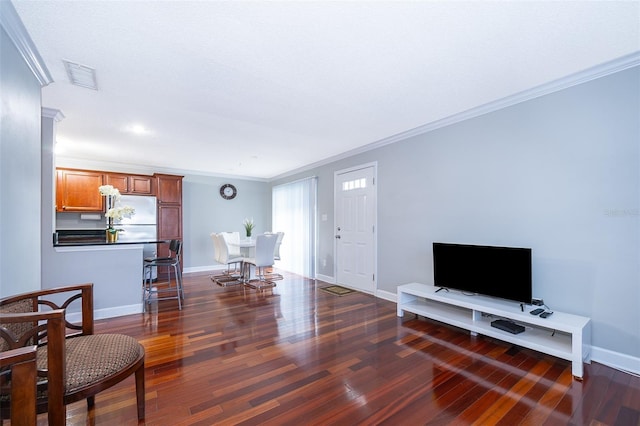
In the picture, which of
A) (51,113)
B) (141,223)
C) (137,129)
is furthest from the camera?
(141,223)

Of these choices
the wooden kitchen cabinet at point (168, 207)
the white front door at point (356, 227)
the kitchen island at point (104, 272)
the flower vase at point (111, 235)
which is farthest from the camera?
the wooden kitchen cabinet at point (168, 207)

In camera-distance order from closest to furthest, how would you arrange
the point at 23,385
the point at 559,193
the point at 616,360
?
1. the point at 23,385
2. the point at 616,360
3. the point at 559,193

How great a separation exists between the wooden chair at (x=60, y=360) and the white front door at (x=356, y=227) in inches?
135

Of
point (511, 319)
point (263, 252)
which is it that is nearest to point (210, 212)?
point (263, 252)

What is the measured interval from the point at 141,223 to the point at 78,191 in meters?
1.15

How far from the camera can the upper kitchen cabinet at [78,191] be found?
190 inches

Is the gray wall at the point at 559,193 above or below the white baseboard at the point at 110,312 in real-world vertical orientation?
above

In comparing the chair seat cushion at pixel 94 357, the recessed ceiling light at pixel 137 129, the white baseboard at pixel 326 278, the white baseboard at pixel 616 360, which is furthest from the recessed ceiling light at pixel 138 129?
the white baseboard at pixel 616 360

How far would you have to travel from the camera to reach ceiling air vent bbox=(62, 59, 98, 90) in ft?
7.15

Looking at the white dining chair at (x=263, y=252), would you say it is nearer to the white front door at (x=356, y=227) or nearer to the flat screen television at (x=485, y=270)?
the white front door at (x=356, y=227)

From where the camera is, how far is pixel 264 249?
4.69m

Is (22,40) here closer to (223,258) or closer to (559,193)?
(223,258)

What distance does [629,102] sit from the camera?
7.10 ft

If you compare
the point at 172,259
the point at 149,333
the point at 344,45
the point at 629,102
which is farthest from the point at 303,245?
the point at 629,102
